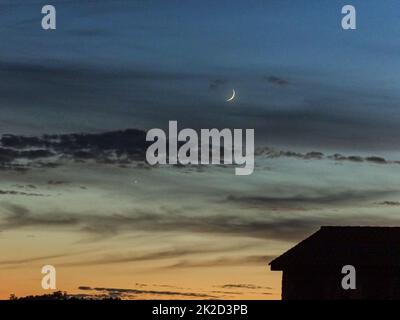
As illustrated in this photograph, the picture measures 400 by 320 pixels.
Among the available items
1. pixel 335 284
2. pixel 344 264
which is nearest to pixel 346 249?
pixel 344 264

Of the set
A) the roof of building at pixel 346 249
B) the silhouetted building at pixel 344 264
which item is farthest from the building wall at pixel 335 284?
the roof of building at pixel 346 249

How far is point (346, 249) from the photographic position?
39594mm

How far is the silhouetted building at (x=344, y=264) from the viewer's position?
3900 centimetres

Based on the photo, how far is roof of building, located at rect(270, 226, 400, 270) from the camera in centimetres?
3906

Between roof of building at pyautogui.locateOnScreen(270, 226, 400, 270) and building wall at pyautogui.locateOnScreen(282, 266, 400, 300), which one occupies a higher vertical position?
roof of building at pyautogui.locateOnScreen(270, 226, 400, 270)

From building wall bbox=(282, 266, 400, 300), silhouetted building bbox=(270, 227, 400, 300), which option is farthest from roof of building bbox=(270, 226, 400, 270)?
building wall bbox=(282, 266, 400, 300)

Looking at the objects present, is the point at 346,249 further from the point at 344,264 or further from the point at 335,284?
the point at 335,284

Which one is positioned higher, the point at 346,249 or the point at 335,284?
the point at 346,249

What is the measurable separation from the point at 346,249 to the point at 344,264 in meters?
0.96

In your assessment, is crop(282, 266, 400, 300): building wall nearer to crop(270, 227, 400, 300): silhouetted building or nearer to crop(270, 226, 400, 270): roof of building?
crop(270, 227, 400, 300): silhouetted building

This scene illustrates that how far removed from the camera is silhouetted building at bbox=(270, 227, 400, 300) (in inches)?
1535
